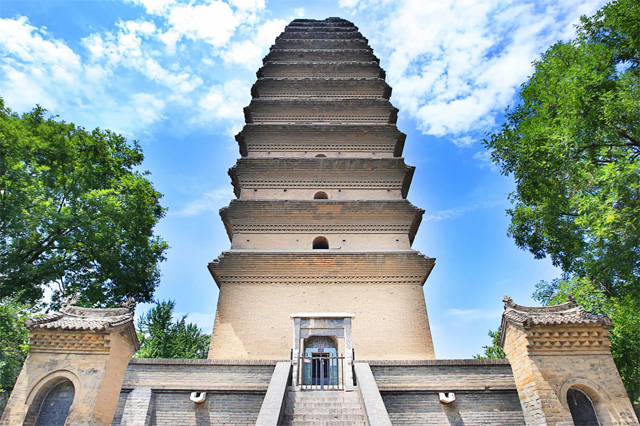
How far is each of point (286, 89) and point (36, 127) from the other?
9.26 meters

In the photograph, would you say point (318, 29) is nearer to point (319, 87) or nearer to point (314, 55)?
point (314, 55)

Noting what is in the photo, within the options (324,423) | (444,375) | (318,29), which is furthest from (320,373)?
(318,29)

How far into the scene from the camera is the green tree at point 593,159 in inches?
316

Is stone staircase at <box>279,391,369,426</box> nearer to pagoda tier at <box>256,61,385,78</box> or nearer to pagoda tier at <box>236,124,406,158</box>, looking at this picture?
pagoda tier at <box>236,124,406,158</box>

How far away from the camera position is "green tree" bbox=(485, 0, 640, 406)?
316 inches

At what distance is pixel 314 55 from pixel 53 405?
658 inches

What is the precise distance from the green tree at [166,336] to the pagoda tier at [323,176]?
7558 millimetres

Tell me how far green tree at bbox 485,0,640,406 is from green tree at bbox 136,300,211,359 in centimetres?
1368

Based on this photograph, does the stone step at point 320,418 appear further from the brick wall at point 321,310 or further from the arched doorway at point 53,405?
→ the arched doorway at point 53,405

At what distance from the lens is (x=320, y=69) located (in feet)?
58.6

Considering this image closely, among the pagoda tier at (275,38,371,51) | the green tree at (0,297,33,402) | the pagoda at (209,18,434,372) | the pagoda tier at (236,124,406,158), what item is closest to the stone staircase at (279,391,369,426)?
the pagoda at (209,18,434,372)

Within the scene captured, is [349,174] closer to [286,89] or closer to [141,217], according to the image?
[286,89]

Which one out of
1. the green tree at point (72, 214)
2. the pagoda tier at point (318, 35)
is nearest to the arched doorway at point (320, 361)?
the green tree at point (72, 214)

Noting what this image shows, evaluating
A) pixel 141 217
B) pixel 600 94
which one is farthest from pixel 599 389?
pixel 141 217
